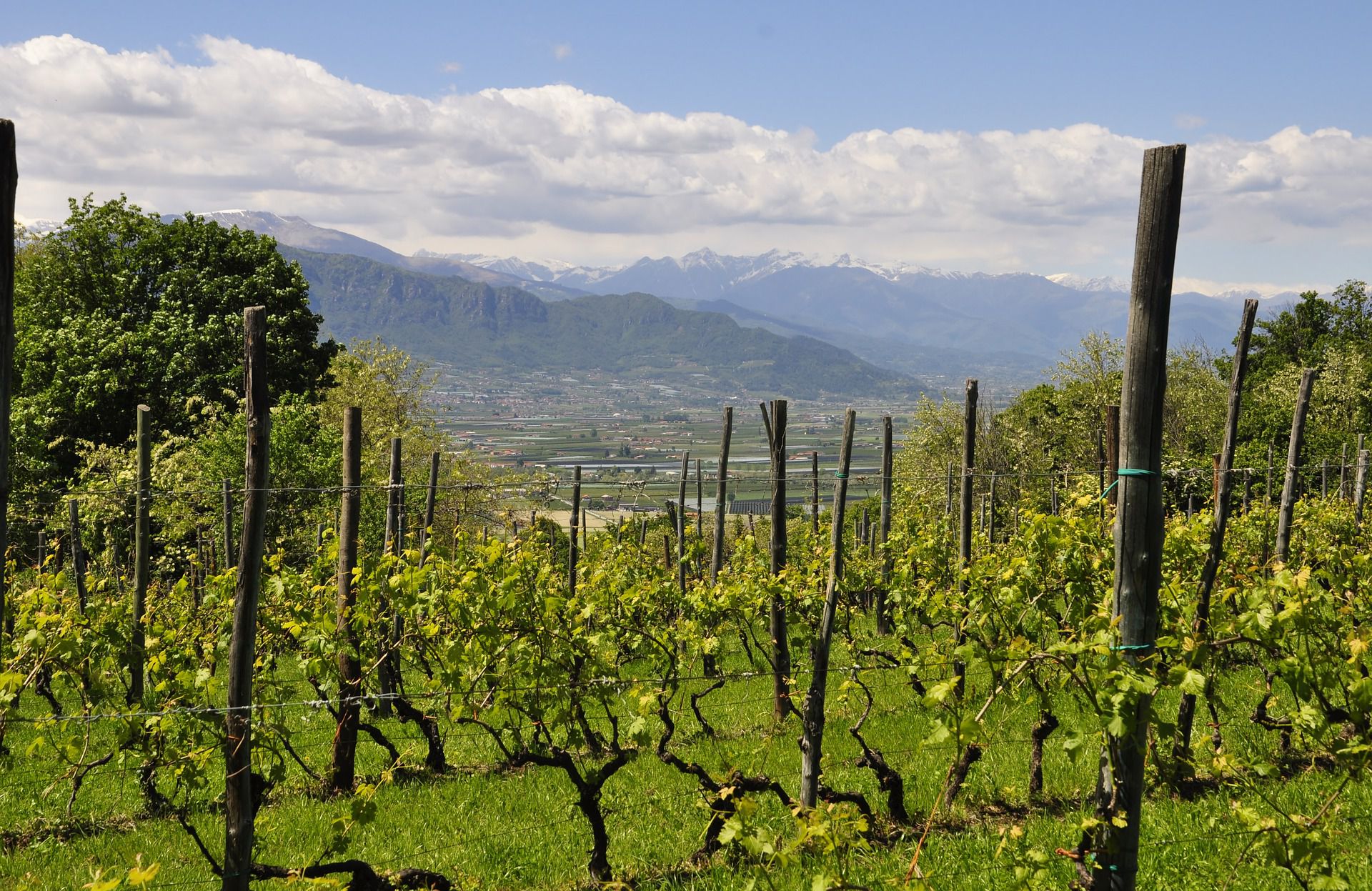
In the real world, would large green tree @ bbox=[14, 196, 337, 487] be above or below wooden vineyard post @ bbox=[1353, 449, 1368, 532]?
above

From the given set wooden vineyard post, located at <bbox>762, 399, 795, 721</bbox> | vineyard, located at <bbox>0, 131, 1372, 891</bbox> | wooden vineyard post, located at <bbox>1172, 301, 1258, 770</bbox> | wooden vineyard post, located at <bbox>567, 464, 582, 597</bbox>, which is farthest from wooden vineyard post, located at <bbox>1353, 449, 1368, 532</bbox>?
wooden vineyard post, located at <bbox>567, 464, 582, 597</bbox>

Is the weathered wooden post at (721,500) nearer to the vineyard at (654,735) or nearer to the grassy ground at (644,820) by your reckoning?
the vineyard at (654,735)

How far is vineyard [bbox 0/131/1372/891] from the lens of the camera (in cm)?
393

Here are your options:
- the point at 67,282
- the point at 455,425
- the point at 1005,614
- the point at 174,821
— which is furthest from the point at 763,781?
the point at 455,425

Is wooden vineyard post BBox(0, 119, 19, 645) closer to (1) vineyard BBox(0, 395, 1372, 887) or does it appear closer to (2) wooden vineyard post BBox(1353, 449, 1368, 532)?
(1) vineyard BBox(0, 395, 1372, 887)

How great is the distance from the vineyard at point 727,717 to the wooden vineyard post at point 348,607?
38 millimetres

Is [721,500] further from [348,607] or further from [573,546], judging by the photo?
[348,607]

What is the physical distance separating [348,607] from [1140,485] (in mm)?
5252

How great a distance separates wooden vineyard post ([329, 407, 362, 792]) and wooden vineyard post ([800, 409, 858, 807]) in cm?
329

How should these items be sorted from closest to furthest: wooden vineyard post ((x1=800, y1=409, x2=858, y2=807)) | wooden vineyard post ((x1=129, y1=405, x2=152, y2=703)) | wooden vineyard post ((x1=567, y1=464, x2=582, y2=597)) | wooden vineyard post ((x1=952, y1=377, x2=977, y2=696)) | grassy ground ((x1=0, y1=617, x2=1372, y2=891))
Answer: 1. grassy ground ((x1=0, y1=617, x2=1372, y2=891))
2. wooden vineyard post ((x1=800, y1=409, x2=858, y2=807))
3. wooden vineyard post ((x1=129, y1=405, x2=152, y2=703))
4. wooden vineyard post ((x1=952, y1=377, x2=977, y2=696))
5. wooden vineyard post ((x1=567, y1=464, x2=582, y2=597))

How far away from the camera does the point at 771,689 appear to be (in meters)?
13.0

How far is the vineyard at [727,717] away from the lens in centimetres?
393

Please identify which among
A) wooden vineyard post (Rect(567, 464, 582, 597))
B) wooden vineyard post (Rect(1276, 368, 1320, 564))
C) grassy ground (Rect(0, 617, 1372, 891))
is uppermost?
wooden vineyard post (Rect(1276, 368, 1320, 564))

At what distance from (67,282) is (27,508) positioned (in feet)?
22.9
